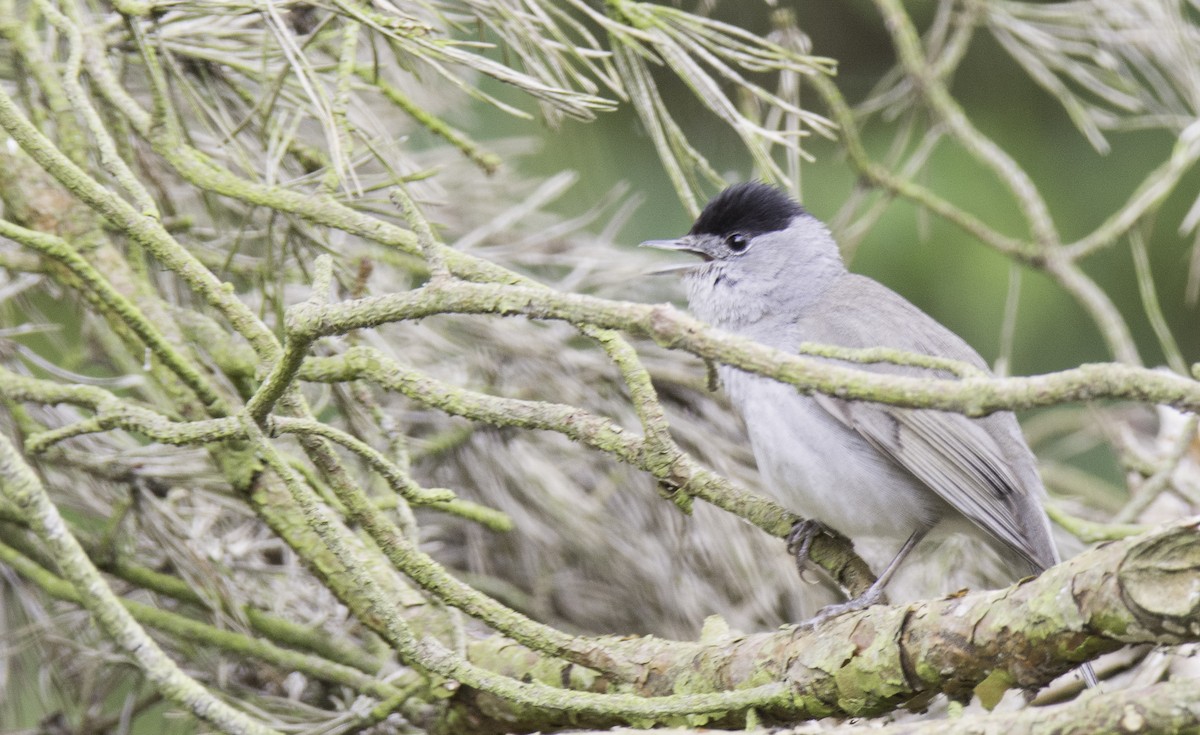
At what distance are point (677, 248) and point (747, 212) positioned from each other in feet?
0.73

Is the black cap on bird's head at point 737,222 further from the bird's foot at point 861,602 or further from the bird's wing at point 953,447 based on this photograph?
the bird's foot at point 861,602

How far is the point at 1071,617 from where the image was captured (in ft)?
4.88

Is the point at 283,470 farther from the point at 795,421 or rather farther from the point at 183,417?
the point at 795,421

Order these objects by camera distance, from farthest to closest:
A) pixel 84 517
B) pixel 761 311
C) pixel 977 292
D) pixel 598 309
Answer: pixel 977 292
pixel 761 311
pixel 84 517
pixel 598 309

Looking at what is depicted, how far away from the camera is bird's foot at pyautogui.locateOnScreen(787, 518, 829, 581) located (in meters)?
2.58

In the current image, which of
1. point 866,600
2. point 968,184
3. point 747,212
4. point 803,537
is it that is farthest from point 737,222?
point 968,184

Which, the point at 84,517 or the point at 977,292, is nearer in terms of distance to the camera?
the point at 84,517

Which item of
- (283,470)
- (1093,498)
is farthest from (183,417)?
(1093,498)

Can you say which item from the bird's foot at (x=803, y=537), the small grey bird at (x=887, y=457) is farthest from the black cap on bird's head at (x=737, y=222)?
the bird's foot at (x=803, y=537)

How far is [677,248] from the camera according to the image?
3238 millimetres

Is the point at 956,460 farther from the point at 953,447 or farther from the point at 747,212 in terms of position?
the point at 747,212

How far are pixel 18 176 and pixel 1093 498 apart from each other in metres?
2.94

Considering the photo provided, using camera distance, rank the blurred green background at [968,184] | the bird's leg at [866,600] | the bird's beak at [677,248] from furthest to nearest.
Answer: the blurred green background at [968,184] → the bird's beak at [677,248] → the bird's leg at [866,600]

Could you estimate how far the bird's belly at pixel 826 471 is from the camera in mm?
2617
